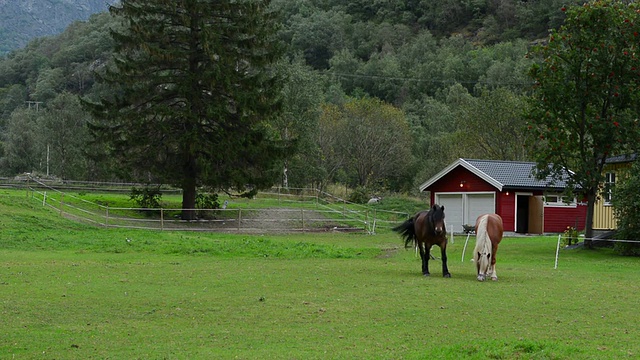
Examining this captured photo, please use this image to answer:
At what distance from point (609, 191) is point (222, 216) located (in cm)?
2184

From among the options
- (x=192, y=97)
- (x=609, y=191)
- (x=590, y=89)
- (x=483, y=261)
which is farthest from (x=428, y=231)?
(x=192, y=97)

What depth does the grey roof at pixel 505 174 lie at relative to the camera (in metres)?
44.4

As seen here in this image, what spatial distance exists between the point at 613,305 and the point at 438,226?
561 centimetres

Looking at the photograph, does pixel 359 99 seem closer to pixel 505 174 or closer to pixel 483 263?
pixel 505 174

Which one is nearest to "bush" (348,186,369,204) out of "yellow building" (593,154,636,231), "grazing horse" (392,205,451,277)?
"yellow building" (593,154,636,231)

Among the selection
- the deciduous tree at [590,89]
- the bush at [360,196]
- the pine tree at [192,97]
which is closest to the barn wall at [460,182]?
the pine tree at [192,97]

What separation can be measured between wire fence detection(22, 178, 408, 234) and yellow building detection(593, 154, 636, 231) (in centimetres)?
1266

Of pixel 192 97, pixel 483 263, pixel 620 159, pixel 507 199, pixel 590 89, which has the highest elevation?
pixel 192 97

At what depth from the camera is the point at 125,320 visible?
12789mm

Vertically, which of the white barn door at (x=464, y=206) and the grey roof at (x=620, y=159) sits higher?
the grey roof at (x=620, y=159)

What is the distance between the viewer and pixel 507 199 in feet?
147

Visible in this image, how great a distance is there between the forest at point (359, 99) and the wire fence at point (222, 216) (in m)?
2.68

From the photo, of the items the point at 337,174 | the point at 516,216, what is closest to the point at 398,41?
the point at 337,174

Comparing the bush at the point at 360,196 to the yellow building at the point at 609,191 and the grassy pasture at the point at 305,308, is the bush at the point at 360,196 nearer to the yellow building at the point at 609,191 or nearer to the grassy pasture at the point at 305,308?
the yellow building at the point at 609,191
